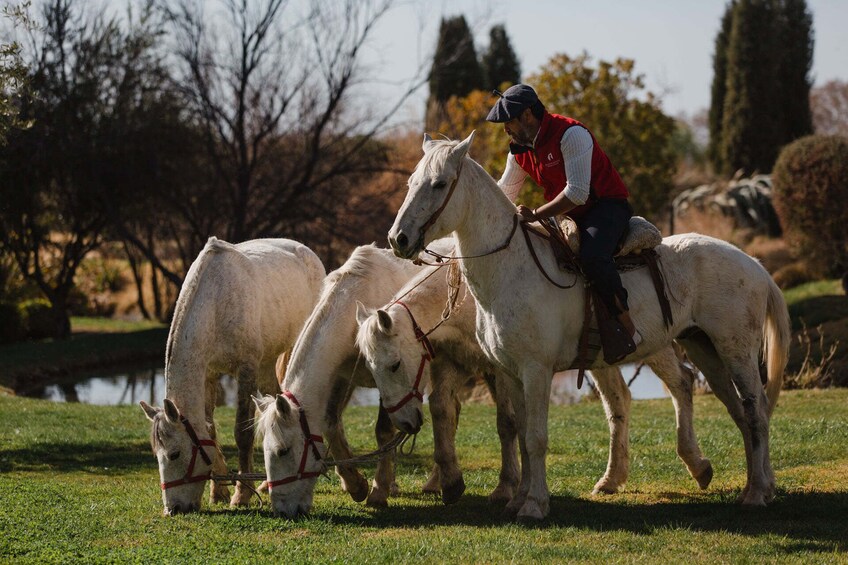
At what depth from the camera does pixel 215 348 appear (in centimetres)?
834

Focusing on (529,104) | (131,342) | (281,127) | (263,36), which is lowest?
(131,342)

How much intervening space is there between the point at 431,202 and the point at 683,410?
323 centimetres

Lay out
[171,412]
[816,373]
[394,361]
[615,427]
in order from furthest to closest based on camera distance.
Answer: [816,373] → [615,427] → [171,412] → [394,361]

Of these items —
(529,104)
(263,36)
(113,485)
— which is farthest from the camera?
(263,36)

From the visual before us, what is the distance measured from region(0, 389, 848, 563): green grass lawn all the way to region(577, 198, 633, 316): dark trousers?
162cm

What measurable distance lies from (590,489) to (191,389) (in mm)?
3480

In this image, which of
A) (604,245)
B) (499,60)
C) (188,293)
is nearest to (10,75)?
(188,293)

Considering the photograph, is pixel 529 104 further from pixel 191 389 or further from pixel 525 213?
pixel 191 389

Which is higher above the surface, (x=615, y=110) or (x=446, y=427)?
(x=615, y=110)

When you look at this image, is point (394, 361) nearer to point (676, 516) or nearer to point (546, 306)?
point (546, 306)

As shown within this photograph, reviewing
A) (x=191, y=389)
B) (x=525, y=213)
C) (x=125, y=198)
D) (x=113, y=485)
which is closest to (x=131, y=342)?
(x=125, y=198)

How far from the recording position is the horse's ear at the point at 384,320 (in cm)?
718

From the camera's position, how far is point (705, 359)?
8.21 meters

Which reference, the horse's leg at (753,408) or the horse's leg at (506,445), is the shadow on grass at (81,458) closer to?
the horse's leg at (506,445)
